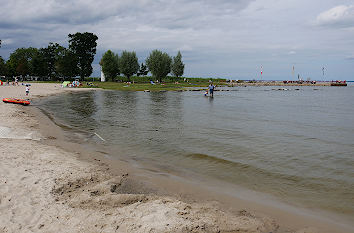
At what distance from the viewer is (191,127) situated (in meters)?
21.6

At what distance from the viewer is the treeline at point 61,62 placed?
11402 cm

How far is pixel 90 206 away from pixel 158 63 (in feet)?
377

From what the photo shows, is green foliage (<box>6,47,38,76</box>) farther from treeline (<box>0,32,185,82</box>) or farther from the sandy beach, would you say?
the sandy beach

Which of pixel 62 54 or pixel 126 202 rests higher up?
pixel 62 54

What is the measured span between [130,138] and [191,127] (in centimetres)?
631

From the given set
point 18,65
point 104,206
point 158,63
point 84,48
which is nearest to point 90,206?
point 104,206

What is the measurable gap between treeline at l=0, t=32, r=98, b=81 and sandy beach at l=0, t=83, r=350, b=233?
113m

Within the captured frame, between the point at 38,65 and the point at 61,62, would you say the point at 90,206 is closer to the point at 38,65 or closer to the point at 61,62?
the point at 61,62

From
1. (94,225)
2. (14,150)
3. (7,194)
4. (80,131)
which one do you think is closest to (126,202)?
(94,225)

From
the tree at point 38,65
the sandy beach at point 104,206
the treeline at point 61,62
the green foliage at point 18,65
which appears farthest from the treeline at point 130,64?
the sandy beach at point 104,206

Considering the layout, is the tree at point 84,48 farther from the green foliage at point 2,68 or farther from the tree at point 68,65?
the green foliage at point 2,68

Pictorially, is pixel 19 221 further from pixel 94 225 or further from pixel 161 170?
pixel 161 170

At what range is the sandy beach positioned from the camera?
586 centimetres

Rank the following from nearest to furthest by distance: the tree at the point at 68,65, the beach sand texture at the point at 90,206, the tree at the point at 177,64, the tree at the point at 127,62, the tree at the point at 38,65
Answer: the beach sand texture at the point at 90,206 < the tree at the point at 68,65 < the tree at the point at 127,62 < the tree at the point at 38,65 < the tree at the point at 177,64
